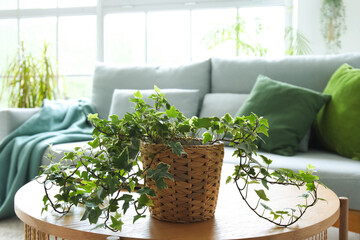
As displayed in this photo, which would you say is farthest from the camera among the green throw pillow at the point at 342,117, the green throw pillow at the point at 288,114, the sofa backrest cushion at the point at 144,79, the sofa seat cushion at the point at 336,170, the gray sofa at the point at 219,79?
the sofa backrest cushion at the point at 144,79

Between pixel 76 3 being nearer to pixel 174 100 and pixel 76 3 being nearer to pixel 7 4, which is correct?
pixel 7 4

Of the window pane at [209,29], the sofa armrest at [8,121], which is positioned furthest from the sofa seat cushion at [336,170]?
the window pane at [209,29]

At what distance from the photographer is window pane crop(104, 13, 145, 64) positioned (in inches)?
172

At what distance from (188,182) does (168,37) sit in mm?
3559

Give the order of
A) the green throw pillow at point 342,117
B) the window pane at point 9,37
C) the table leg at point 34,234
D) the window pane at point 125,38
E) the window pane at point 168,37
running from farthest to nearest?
the window pane at point 9,37
the window pane at point 125,38
the window pane at point 168,37
the green throw pillow at point 342,117
the table leg at point 34,234

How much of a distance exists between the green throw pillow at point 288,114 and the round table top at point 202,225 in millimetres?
1072

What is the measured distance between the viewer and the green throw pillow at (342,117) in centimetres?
202

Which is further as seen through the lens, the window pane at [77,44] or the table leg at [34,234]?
the window pane at [77,44]

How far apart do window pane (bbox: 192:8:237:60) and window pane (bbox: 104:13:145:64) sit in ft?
1.88

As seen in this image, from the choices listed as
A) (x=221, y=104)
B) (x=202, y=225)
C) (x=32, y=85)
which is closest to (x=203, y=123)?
(x=202, y=225)

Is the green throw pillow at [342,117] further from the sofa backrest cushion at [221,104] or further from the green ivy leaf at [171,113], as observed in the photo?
the green ivy leaf at [171,113]

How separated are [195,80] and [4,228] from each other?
1.47m

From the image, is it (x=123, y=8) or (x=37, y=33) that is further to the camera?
(x=37, y=33)

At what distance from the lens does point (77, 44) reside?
454 cm
